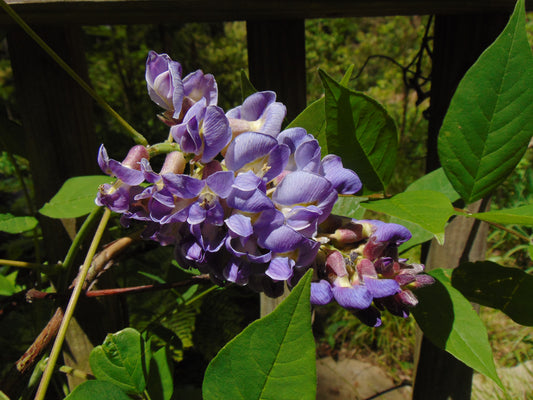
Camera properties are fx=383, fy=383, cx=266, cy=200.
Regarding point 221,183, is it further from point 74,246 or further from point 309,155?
point 74,246

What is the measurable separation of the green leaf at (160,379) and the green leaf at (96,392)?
0.33 feet

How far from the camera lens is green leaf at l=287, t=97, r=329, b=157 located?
0.46 metres

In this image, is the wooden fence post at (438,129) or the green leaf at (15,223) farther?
the wooden fence post at (438,129)

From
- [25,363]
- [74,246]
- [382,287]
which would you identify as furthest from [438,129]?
[25,363]

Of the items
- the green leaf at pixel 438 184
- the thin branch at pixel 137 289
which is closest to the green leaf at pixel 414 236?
the green leaf at pixel 438 184

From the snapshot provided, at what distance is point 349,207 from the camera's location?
0.55 meters

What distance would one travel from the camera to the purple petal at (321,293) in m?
0.35

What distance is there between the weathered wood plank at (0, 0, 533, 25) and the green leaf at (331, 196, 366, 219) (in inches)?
12.1

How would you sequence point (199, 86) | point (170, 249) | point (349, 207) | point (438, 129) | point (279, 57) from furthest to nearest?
point (170, 249), point (438, 129), point (279, 57), point (349, 207), point (199, 86)

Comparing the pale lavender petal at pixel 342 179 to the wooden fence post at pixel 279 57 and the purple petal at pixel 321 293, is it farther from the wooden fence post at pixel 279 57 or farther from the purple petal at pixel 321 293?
the wooden fence post at pixel 279 57

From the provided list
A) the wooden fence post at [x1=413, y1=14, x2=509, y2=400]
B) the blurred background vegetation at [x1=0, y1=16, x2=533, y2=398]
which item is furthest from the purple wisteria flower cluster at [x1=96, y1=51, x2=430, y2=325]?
the wooden fence post at [x1=413, y1=14, x2=509, y2=400]

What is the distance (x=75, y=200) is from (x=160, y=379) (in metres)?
0.28

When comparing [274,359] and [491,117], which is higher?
[491,117]

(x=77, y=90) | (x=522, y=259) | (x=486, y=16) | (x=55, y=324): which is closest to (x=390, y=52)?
(x=522, y=259)
